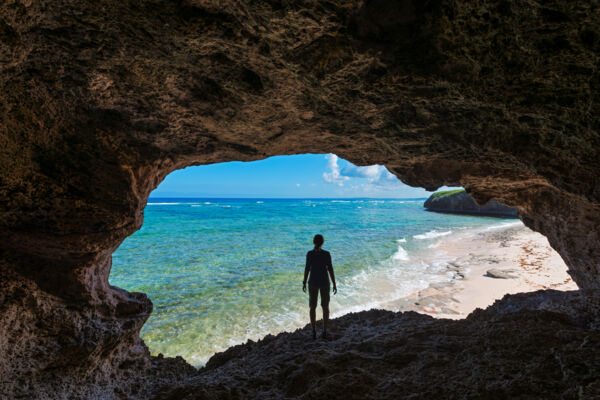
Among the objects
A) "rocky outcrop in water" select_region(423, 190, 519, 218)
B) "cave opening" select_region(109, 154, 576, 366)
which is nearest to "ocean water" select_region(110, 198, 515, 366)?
"cave opening" select_region(109, 154, 576, 366)

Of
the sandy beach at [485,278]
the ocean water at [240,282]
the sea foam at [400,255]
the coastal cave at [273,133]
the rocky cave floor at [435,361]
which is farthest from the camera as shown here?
the sea foam at [400,255]

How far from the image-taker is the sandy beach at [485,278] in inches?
325

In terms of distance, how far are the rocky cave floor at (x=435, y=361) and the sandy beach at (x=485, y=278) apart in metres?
3.66

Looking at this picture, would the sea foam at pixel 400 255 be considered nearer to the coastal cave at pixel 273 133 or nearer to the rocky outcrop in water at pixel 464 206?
the coastal cave at pixel 273 133

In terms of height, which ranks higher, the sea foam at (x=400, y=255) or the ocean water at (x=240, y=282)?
the sea foam at (x=400, y=255)

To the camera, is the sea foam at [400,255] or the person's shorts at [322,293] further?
the sea foam at [400,255]

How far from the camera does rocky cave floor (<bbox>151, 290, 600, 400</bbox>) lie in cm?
233

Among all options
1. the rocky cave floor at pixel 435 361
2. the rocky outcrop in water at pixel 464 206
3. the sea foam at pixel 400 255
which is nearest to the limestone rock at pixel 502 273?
the sea foam at pixel 400 255

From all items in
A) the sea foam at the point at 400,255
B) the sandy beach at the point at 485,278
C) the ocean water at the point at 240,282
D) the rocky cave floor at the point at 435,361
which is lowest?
the ocean water at the point at 240,282

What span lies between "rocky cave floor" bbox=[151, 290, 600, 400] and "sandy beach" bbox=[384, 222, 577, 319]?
12.0 ft

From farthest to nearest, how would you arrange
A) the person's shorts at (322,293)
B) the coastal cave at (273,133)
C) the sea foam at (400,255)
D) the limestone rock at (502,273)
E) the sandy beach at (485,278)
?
the sea foam at (400,255), the limestone rock at (502,273), the sandy beach at (485,278), the person's shorts at (322,293), the coastal cave at (273,133)

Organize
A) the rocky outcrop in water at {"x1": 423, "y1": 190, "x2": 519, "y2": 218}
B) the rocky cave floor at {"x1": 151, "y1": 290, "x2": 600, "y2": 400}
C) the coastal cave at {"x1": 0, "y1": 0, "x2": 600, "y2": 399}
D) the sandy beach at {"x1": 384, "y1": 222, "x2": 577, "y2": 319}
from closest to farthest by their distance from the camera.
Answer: the coastal cave at {"x1": 0, "y1": 0, "x2": 600, "y2": 399}
the rocky cave floor at {"x1": 151, "y1": 290, "x2": 600, "y2": 400}
the sandy beach at {"x1": 384, "y1": 222, "x2": 577, "y2": 319}
the rocky outcrop in water at {"x1": 423, "y1": 190, "x2": 519, "y2": 218}

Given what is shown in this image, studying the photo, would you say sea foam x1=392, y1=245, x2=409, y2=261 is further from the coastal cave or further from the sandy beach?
the coastal cave

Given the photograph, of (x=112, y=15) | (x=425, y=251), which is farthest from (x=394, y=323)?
(x=425, y=251)
